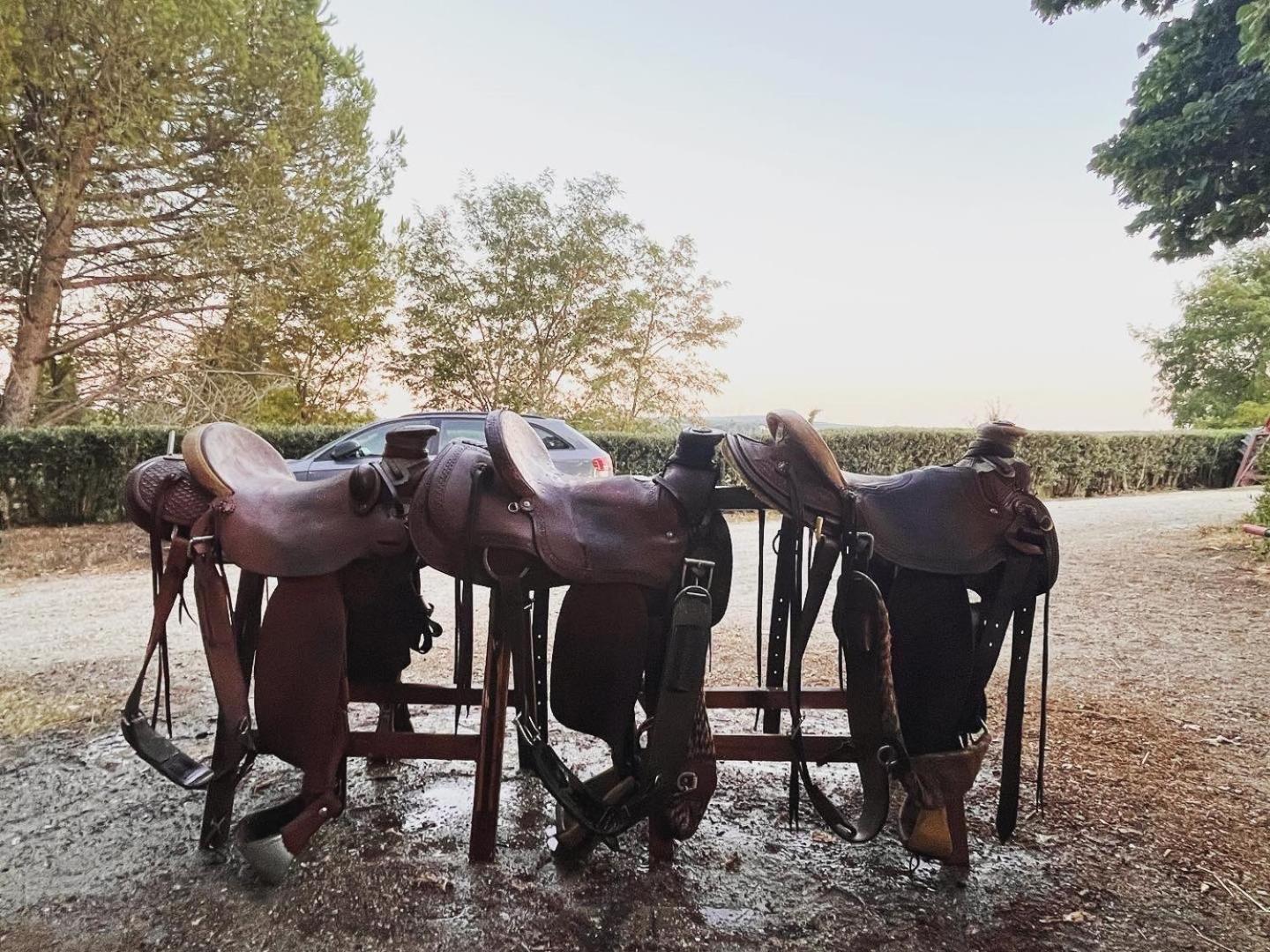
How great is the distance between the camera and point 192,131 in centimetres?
826

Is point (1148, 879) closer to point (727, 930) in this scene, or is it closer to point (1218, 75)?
point (727, 930)

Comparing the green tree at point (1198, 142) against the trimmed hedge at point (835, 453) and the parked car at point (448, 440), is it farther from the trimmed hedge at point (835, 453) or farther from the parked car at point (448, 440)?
the parked car at point (448, 440)

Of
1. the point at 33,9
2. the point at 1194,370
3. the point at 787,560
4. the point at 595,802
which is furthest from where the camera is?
the point at 1194,370

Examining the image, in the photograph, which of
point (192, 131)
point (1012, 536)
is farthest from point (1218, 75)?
point (192, 131)

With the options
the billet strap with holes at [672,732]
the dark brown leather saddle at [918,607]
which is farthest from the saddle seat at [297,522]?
the dark brown leather saddle at [918,607]

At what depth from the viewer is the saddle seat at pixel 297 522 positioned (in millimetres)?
1545

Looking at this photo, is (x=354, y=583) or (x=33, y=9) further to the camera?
(x=33, y=9)

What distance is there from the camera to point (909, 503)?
154 cm

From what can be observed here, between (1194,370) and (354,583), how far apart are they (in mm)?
28210

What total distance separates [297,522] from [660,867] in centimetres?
114

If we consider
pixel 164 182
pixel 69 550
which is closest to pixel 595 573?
pixel 69 550

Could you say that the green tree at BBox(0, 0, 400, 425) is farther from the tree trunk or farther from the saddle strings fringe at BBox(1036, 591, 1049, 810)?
the saddle strings fringe at BBox(1036, 591, 1049, 810)

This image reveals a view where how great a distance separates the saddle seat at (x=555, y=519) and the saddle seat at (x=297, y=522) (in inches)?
6.0

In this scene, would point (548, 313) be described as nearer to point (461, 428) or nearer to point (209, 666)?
point (461, 428)
